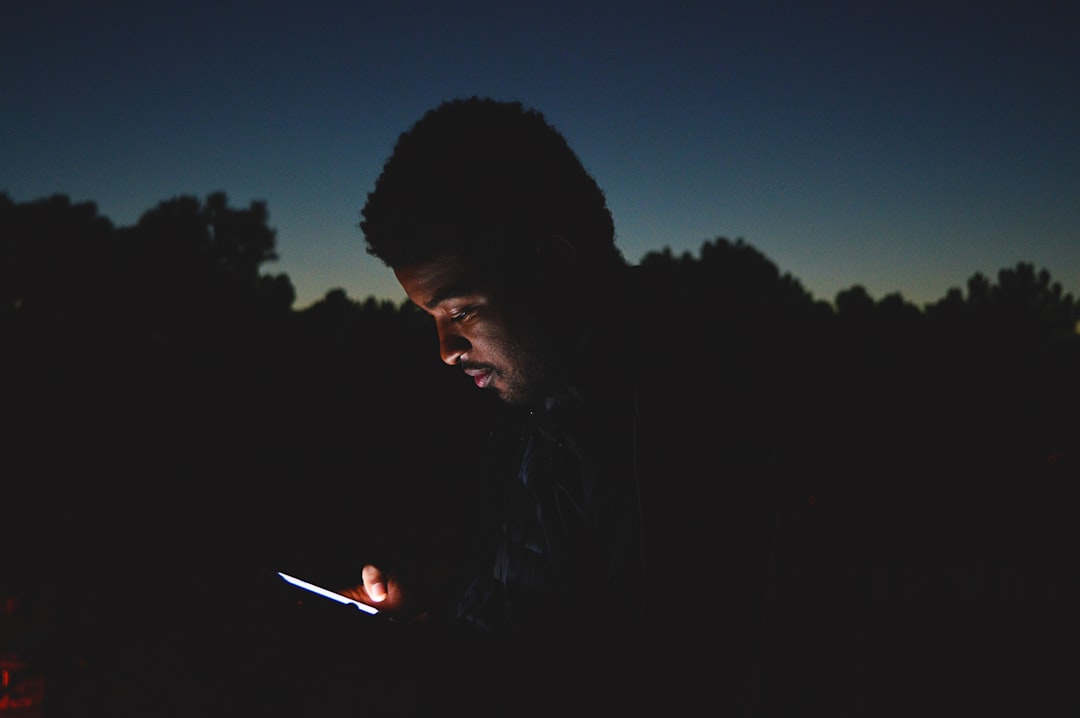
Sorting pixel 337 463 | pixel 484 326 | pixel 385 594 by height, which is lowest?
pixel 385 594

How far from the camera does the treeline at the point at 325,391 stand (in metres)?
5.43

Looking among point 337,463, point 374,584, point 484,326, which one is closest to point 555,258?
point 484,326

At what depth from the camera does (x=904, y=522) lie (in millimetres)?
7668

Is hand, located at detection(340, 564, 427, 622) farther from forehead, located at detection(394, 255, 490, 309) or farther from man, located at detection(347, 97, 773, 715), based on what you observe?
forehead, located at detection(394, 255, 490, 309)

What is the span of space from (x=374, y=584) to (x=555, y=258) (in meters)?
1.31

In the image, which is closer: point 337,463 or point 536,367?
point 536,367

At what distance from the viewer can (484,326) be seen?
6.90 ft

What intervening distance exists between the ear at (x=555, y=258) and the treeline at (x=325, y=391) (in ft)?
10.2

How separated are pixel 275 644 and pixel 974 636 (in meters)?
6.06

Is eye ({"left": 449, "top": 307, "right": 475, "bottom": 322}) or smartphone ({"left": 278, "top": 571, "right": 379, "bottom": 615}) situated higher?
eye ({"left": 449, "top": 307, "right": 475, "bottom": 322})

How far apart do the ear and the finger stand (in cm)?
121

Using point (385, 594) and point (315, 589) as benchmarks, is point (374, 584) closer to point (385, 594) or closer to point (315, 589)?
point (385, 594)

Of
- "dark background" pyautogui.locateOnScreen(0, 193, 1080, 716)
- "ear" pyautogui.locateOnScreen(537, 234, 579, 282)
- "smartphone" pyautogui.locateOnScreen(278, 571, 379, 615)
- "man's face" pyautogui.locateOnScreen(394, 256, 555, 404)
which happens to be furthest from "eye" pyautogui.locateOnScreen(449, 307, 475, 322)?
"dark background" pyautogui.locateOnScreen(0, 193, 1080, 716)

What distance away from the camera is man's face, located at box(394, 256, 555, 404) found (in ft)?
6.81
